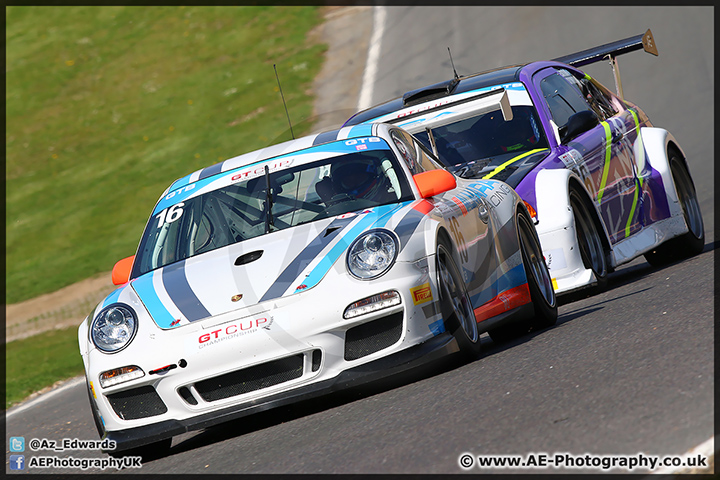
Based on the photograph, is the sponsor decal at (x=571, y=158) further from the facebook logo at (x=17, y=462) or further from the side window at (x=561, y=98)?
the facebook logo at (x=17, y=462)

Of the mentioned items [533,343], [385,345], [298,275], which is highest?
[298,275]

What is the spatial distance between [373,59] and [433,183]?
66.8 ft

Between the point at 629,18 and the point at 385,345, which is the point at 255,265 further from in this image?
the point at 629,18

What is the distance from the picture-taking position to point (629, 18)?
23.6 metres

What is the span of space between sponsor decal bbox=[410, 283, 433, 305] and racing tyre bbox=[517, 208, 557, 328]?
59.0 inches

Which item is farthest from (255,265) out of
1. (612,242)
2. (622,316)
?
(612,242)

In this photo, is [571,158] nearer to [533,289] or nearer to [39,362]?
[533,289]

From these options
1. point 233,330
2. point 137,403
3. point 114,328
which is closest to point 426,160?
point 233,330

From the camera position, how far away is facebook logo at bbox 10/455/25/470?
21.9 feet

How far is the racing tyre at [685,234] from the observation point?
9.66 meters

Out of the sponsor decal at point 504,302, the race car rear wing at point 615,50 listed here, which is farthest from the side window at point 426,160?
the race car rear wing at point 615,50

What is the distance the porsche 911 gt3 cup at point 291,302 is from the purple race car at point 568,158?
1.19 m
